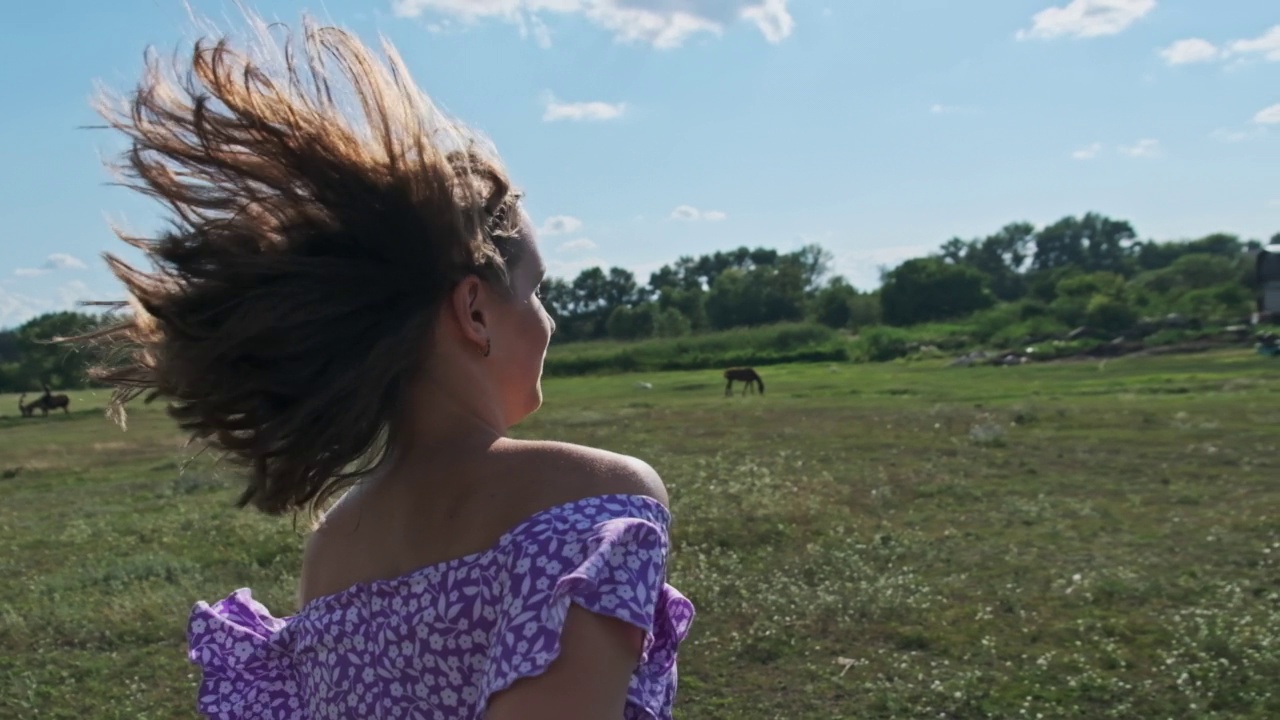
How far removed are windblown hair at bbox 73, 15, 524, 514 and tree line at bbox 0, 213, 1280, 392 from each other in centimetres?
5347

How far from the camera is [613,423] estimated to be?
954 inches

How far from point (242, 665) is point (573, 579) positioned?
772 mm

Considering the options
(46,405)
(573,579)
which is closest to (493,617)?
(573,579)

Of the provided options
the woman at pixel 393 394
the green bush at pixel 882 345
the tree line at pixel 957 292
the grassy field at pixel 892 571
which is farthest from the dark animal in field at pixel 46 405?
the woman at pixel 393 394

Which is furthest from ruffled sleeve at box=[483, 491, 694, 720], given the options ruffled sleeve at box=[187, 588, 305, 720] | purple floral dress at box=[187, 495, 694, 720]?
ruffled sleeve at box=[187, 588, 305, 720]

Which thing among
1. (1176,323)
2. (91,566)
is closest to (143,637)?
(91,566)

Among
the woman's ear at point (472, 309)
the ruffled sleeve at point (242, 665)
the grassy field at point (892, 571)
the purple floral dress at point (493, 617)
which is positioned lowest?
the grassy field at point (892, 571)

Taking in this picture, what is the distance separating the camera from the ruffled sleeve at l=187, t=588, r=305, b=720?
1636 mm

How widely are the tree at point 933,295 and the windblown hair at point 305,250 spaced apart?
261 feet

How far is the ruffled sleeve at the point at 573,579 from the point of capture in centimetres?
116

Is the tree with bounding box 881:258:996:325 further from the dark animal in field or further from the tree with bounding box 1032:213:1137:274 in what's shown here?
the dark animal in field

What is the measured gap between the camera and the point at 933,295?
79.8m

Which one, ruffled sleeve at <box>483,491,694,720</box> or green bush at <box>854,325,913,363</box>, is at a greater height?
ruffled sleeve at <box>483,491,694,720</box>

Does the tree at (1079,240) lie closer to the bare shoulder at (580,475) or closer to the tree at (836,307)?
the tree at (836,307)
